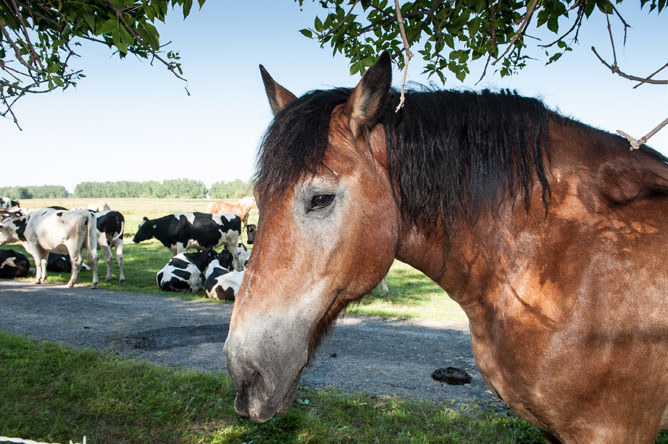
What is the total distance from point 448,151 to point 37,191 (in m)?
152

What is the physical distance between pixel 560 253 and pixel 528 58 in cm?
399

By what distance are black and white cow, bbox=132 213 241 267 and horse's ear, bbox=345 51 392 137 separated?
13958 mm

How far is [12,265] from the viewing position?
1346 cm

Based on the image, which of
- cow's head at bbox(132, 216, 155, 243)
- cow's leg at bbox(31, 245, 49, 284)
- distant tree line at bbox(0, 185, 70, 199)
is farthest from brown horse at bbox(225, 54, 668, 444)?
distant tree line at bbox(0, 185, 70, 199)

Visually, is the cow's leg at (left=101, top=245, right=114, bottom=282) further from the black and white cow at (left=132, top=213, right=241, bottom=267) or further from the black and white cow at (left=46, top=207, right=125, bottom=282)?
the black and white cow at (left=132, top=213, right=241, bottom=267)

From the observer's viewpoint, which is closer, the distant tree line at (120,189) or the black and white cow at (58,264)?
the black and white cow at (58,264)

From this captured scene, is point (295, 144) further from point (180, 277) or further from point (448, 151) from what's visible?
point (180, 277)

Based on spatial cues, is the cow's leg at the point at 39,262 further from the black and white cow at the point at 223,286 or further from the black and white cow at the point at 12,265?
the black and white cow at the point at 223,286

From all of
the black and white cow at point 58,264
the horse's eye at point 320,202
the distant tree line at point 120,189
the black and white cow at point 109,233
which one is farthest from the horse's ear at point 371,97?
the distant tree line at point 120,189

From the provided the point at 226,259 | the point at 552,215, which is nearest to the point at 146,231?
the point at 226,259

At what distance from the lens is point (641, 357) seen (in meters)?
1.72

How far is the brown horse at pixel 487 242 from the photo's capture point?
67.9 inches

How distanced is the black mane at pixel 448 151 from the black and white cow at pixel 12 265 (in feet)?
50.8

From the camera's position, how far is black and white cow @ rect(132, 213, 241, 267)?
1570 centimetres
